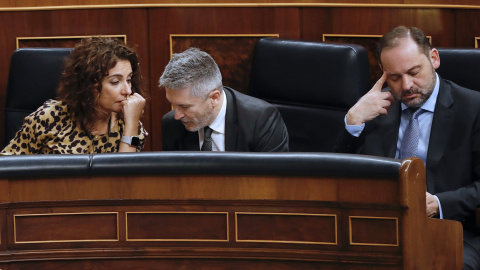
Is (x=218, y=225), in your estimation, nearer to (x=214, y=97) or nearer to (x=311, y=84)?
(x=214, y=97)

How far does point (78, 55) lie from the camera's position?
167 centimetres

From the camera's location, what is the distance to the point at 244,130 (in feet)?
4.95

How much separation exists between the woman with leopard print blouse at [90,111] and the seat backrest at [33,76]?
84 millimetres

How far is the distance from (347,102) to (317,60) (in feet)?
0.38

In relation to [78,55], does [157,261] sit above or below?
below

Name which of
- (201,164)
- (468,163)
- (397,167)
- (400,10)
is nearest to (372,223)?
(397,167)

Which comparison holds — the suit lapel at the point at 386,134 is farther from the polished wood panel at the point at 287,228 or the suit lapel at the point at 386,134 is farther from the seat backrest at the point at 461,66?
the polished wood panel at the point at 287,228

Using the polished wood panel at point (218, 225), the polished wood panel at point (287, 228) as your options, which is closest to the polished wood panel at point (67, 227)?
the polished wood panel at point (218, 225)

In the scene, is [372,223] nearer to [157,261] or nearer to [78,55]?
[157,261]

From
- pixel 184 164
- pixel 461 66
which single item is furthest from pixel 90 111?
pixel 461 66

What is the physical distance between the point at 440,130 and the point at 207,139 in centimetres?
45

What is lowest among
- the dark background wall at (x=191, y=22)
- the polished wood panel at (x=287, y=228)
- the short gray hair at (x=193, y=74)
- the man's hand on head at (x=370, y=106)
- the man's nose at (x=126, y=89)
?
the polished wood panel at (x=287, y=228)

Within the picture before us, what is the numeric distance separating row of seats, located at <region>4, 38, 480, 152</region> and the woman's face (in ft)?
0.53

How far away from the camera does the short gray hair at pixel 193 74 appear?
1492 mm
